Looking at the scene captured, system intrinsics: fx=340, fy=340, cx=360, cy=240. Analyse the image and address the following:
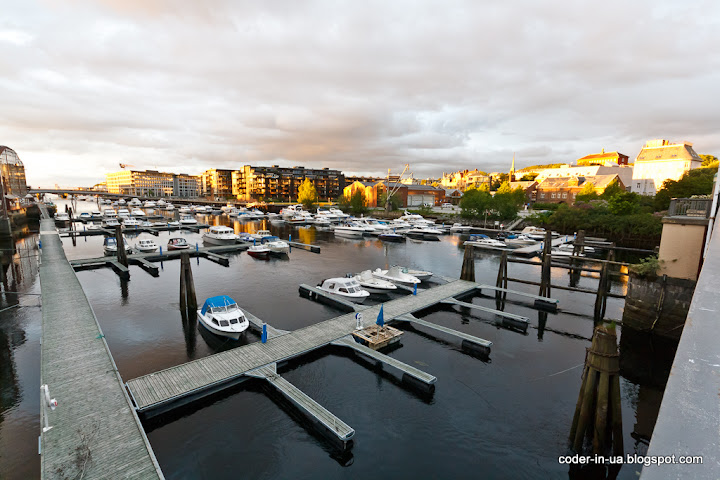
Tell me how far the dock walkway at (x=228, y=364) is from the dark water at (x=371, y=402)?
0.94 metres

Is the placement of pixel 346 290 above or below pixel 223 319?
below

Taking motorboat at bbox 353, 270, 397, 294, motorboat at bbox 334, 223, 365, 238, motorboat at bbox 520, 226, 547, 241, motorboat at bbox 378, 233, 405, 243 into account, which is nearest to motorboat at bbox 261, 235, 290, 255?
motorboat at bbox 353, 270, 397, 294

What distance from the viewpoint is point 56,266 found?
41938 mm

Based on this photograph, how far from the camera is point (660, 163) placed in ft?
438

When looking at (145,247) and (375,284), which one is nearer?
(375,284)

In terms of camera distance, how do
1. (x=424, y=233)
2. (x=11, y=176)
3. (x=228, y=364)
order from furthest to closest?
(x=11, y=176)
(x=424, y=233)
(x=228, y=364)

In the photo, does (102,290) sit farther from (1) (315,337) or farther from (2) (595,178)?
(2) (595,178)

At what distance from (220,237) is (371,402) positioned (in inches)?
2228

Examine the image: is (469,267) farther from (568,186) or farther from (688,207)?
(568,186)

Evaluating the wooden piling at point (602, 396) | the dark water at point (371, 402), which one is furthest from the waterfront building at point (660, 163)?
the wooden piling at point (602, 396)

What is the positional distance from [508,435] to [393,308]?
592 inches

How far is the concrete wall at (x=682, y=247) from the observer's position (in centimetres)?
2372

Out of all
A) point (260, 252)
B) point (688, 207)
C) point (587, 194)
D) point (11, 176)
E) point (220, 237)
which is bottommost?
point (260, 252)

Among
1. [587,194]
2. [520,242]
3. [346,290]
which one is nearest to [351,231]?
[520,242]
